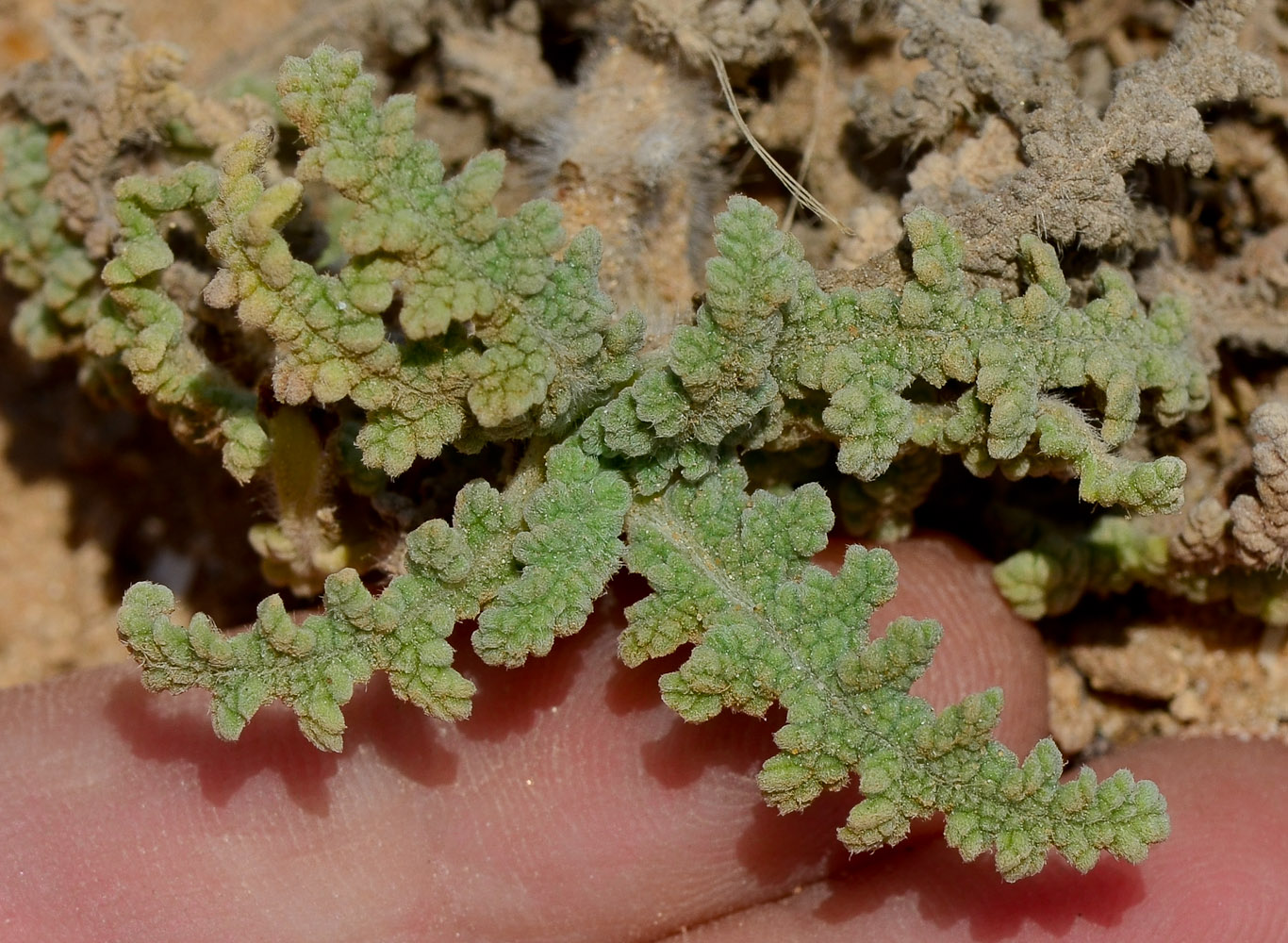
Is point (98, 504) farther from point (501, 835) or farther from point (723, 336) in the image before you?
point (723, 336)

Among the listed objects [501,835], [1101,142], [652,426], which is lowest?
[501,835]

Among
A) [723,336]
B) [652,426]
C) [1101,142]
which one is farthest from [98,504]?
[1101,142]

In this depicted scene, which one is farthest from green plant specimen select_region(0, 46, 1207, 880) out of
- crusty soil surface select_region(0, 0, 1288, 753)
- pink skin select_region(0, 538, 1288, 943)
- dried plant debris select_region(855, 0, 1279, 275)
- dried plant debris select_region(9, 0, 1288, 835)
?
crusty soil surface select_region(0, 0, 1288, 753)

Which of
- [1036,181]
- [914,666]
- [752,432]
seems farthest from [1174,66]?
[914,666]

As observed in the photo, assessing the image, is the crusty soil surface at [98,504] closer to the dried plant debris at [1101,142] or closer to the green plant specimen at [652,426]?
the green plant specimen at [652,426]

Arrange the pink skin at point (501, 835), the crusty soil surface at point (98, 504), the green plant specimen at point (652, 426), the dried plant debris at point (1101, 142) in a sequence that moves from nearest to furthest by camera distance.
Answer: the green plant specimen at point (652, 426) → the dried plant debris at point (1101, 142) → the pink skin at point (501, 835) → the crusty soil surface at point (98, 504)

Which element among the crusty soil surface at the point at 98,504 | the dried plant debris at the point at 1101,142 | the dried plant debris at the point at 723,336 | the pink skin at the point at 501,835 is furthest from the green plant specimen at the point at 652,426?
the crusty soil surface at the point at 98,504

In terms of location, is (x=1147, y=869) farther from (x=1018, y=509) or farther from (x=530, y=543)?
(x=530, y=543)

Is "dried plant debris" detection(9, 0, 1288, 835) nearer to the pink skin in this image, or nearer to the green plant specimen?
the green plant specimen

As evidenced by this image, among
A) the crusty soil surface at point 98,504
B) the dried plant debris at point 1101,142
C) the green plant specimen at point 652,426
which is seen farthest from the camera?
the crusty soil surface at point 98,504
